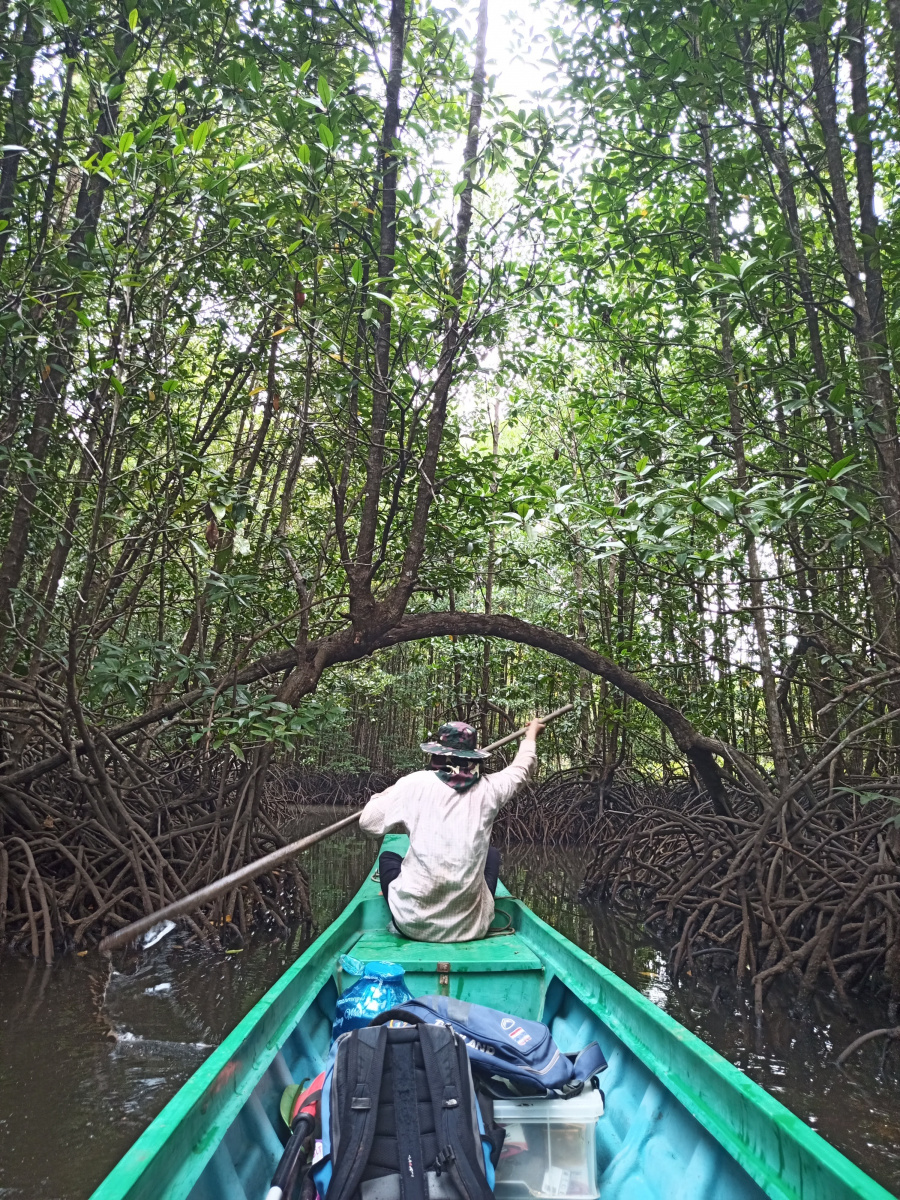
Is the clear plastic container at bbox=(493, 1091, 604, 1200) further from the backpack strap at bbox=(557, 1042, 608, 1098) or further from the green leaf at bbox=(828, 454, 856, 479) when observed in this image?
the green leaf at bbox=(828, 454, 856, 479)

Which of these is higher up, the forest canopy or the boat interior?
the forest canopy

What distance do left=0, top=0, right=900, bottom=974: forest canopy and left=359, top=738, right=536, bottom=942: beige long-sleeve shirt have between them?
78 centimetres

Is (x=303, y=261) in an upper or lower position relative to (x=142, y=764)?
upper

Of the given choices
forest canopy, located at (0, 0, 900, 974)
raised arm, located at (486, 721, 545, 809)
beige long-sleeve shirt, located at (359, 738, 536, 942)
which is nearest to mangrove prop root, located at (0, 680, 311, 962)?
forest canopy, located at (0, 0, 900, 974)

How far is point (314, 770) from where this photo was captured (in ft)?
55.5

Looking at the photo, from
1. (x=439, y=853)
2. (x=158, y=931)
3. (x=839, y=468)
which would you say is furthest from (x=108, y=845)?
(x=839, y=468)

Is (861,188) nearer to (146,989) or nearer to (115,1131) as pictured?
(115,1131)

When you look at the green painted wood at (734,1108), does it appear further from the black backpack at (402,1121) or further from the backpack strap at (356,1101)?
the backpack strap at (356,1101)

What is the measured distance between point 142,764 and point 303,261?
3.89m

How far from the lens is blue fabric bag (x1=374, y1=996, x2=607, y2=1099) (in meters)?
1.76

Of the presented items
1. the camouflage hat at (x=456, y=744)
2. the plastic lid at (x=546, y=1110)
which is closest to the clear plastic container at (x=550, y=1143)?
the plastic lid at (x=546, y=1110)

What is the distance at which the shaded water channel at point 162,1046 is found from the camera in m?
2.73

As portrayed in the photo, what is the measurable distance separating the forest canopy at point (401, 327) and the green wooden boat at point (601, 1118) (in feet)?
5.32

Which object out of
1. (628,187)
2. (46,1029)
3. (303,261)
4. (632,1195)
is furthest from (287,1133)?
(628,187)
